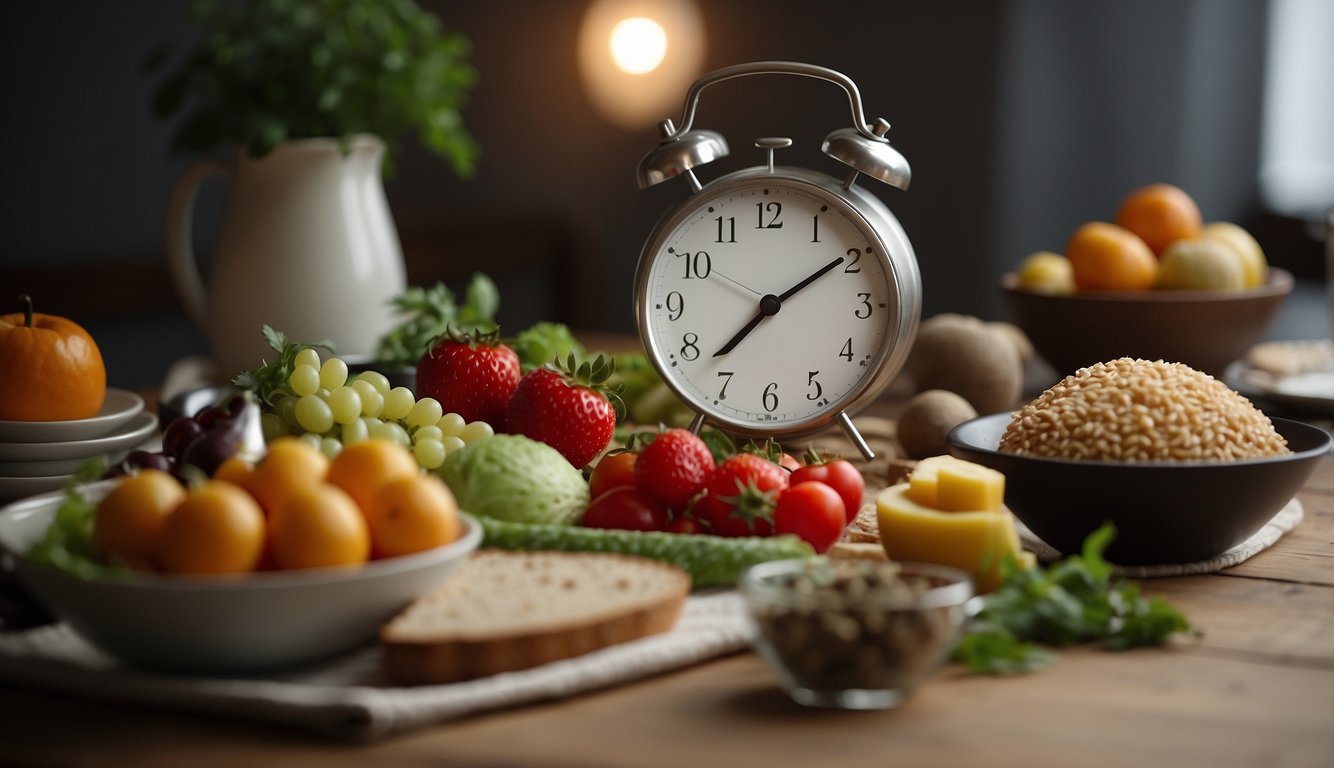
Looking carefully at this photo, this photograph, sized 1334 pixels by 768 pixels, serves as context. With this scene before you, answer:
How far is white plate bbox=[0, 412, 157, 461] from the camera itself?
1676mm

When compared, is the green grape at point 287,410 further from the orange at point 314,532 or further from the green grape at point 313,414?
the orange at point 314,532

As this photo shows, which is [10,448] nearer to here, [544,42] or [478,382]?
[478,382]

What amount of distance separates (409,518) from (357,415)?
1.63ft

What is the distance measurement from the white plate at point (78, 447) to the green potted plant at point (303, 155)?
0.77 metres

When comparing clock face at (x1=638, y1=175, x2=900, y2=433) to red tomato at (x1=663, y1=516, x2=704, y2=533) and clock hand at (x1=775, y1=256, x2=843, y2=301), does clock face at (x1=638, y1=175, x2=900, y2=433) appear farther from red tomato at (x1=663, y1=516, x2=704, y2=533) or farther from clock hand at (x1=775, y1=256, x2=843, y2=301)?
red tomato at (x1=663, y1=516, x2=704, y2=533)

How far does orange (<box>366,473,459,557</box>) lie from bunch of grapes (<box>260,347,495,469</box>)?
40 centimetres

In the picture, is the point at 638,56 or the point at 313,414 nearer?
the point at 313,414

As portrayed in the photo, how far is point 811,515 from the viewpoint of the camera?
4.49ft

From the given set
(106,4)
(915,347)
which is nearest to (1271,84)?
(915,347)

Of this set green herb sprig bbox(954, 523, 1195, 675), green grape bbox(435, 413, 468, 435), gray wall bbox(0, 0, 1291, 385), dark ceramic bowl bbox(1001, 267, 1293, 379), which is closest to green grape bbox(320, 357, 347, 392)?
green grape bbox(435, 413, 468, 435)

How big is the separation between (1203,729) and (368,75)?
2133 millimetres

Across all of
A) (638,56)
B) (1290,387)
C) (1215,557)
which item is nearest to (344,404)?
(1215,557)

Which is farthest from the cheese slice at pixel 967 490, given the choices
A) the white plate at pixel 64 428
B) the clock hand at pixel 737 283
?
the white plate at pixel 64 428

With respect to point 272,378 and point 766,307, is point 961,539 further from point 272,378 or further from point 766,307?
point 272,378
